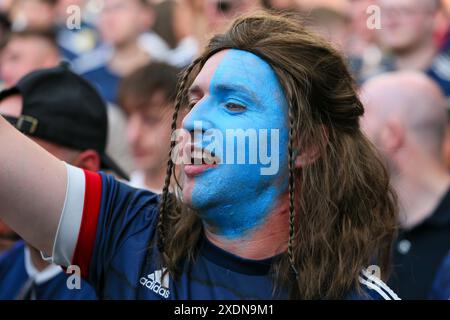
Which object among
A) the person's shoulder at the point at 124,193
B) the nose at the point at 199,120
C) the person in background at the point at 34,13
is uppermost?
the nose at the point at 199,120

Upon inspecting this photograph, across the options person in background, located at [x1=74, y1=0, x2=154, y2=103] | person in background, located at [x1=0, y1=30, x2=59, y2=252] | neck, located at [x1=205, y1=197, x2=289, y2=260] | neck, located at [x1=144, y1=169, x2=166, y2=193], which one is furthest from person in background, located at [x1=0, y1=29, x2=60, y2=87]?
neck, located at [x1=205, y1=197, x2=289, y2=260]

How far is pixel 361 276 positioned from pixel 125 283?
615 millimetres

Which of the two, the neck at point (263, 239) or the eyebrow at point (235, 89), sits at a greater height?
the eyebrow at point (235, 89)

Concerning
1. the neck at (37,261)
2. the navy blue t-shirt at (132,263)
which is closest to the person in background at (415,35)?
the neck at (37,261)

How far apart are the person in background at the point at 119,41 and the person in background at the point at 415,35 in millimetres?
1682

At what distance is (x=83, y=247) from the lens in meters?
2.27

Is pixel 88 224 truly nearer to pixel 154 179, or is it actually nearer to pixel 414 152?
pixel 154 179

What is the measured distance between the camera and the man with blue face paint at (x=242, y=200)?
2234 mm

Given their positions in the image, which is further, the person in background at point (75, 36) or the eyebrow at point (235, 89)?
the person in background at point (75, 36)

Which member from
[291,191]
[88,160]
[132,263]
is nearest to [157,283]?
[132,263]

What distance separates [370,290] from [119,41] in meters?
4.21

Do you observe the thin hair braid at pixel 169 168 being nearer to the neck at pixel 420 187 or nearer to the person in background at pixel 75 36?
the neck at pixel 420 187
